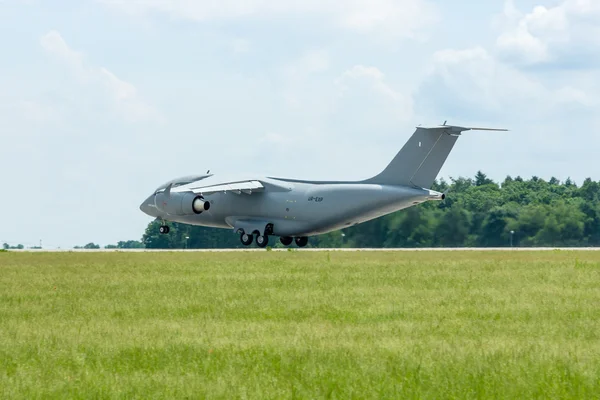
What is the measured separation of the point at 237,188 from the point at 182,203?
13.2 feet

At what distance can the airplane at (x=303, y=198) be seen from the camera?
157 ft

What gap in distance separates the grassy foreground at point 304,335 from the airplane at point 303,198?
18.7 metres

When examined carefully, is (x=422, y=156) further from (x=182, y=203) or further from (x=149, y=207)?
(x=149, y=207)

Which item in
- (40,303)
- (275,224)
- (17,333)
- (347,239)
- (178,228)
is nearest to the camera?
(17,333)

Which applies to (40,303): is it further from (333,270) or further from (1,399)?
(333,270)

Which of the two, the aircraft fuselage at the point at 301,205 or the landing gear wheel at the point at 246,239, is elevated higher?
the aircraft fuselage at the point at 301,205

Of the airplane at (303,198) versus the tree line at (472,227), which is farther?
the tree line at (472,227)

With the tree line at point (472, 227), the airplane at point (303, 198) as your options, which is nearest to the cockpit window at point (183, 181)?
the airplane at point (303, 198)

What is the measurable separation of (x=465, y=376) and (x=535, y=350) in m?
2.31

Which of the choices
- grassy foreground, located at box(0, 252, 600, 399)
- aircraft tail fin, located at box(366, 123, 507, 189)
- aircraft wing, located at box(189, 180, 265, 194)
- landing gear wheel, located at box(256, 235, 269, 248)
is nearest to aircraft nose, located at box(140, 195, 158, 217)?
aircraft wing, located at box(189, 180, 265, 194)

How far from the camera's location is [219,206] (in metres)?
54.7

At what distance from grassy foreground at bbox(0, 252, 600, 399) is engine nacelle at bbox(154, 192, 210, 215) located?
83.2 ft

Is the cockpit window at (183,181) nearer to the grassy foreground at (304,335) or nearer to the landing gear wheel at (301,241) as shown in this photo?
the landing gear wheel at (301,241)

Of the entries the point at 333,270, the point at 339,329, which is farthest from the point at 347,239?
the point at 339,329
